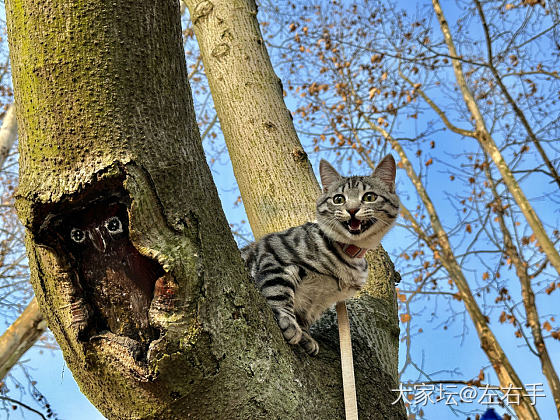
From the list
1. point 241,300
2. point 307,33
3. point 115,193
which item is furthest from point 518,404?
point 307,33

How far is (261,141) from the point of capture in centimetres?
303

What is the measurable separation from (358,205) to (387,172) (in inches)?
14.8

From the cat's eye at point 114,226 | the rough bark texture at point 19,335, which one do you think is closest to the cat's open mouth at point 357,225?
the cat's eye at point 114,226

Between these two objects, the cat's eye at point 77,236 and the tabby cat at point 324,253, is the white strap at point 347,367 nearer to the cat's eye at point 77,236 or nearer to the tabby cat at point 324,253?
the tabby cat at point 324,253

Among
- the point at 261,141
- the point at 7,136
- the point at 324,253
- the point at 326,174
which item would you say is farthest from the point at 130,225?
the point at 7,136

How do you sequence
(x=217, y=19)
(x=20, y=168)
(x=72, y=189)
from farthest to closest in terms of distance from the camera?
1. (x=217, y=19)
2. (x=20, y=168)
3. (x=72, y=189)

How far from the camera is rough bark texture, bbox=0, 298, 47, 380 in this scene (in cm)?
425

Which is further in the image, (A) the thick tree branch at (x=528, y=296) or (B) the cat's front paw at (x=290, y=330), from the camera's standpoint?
(A) the thick tree branch at (x=528, y=296)

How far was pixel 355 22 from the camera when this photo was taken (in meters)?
7.25

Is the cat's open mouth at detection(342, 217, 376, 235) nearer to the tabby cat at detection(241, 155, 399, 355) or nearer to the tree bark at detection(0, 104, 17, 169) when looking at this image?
the tabby cat at detection(241, 155, 399, 355)

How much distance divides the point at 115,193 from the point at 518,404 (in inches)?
193

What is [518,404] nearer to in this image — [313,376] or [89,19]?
[313,376]

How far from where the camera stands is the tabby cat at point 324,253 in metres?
2.21

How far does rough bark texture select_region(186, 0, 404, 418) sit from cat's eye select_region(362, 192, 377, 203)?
37 centimetres
